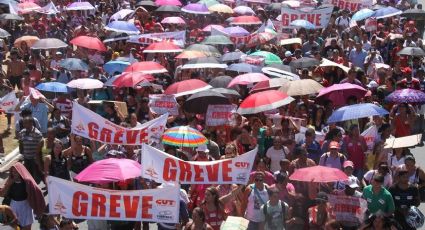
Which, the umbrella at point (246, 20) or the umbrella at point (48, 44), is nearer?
the umbrella at point (48, 44)

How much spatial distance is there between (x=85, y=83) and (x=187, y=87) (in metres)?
→ 1.99

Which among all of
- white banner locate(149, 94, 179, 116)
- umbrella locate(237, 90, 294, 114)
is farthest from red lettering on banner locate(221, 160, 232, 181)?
white banner locate(149, 94, 179, 116)

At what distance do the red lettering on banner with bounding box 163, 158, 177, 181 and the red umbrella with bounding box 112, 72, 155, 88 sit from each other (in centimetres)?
613

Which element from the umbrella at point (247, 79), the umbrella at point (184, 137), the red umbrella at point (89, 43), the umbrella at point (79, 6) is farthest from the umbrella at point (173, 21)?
the umbrella at point (184, 137)

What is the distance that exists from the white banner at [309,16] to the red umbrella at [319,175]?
13.1 m

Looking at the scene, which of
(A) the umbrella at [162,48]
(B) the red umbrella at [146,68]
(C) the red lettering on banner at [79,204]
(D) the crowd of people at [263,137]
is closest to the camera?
(C) the red lettering on banner at [79,204]

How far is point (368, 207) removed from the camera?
44.5 feet

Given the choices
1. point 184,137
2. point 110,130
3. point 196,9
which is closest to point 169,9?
point 196,9

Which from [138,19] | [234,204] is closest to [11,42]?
[138,19]

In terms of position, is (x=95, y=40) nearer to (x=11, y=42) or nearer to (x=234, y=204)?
(x=11, y=42)

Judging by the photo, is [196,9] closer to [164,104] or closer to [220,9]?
[220,9]

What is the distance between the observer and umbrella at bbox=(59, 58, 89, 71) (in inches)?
846

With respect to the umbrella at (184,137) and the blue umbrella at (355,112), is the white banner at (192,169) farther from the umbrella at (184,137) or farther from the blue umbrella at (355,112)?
the blue umbrella at (355,112)

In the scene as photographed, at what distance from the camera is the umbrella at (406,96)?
59.3ft
